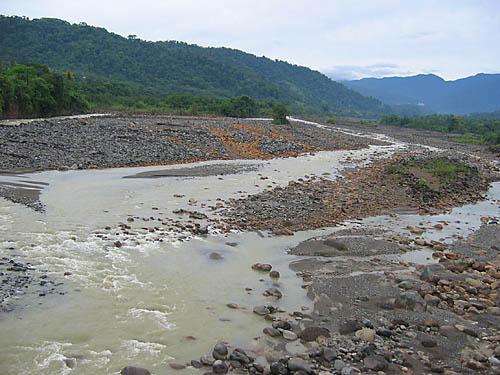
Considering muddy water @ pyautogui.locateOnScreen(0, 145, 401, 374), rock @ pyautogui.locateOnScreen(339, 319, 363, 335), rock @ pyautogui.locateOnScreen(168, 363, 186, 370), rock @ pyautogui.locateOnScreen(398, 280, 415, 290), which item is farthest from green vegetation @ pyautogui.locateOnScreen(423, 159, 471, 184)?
rock @ pyautogui.locateOnScreen(168, 363, 186, 370)

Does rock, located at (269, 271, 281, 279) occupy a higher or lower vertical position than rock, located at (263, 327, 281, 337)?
higher

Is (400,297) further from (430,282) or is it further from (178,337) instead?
(178,337)

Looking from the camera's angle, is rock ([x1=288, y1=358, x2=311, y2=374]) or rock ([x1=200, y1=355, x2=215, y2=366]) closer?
rock ([x1=288, y1=358, x2=311, y2=374])

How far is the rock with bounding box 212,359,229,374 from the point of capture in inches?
263

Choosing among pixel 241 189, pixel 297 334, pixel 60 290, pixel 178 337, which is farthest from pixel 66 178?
pixel 297 334

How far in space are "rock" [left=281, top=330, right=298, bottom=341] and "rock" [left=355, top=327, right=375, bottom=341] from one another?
1217 mm

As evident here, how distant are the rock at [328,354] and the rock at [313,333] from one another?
1.81 feet

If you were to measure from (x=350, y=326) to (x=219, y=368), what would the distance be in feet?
9.42

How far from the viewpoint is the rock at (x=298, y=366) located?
6.57m

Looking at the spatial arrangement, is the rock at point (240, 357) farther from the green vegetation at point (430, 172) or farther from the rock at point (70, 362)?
the green vegetation at point (430, 172)

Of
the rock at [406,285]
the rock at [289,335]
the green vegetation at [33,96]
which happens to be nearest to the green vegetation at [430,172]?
the rock at [406,285]

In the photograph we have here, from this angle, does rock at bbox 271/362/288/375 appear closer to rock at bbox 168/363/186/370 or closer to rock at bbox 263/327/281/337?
rock at bbox 263/327/281/337

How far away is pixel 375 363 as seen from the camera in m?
6.72

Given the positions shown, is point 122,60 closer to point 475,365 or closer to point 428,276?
point 428,276
